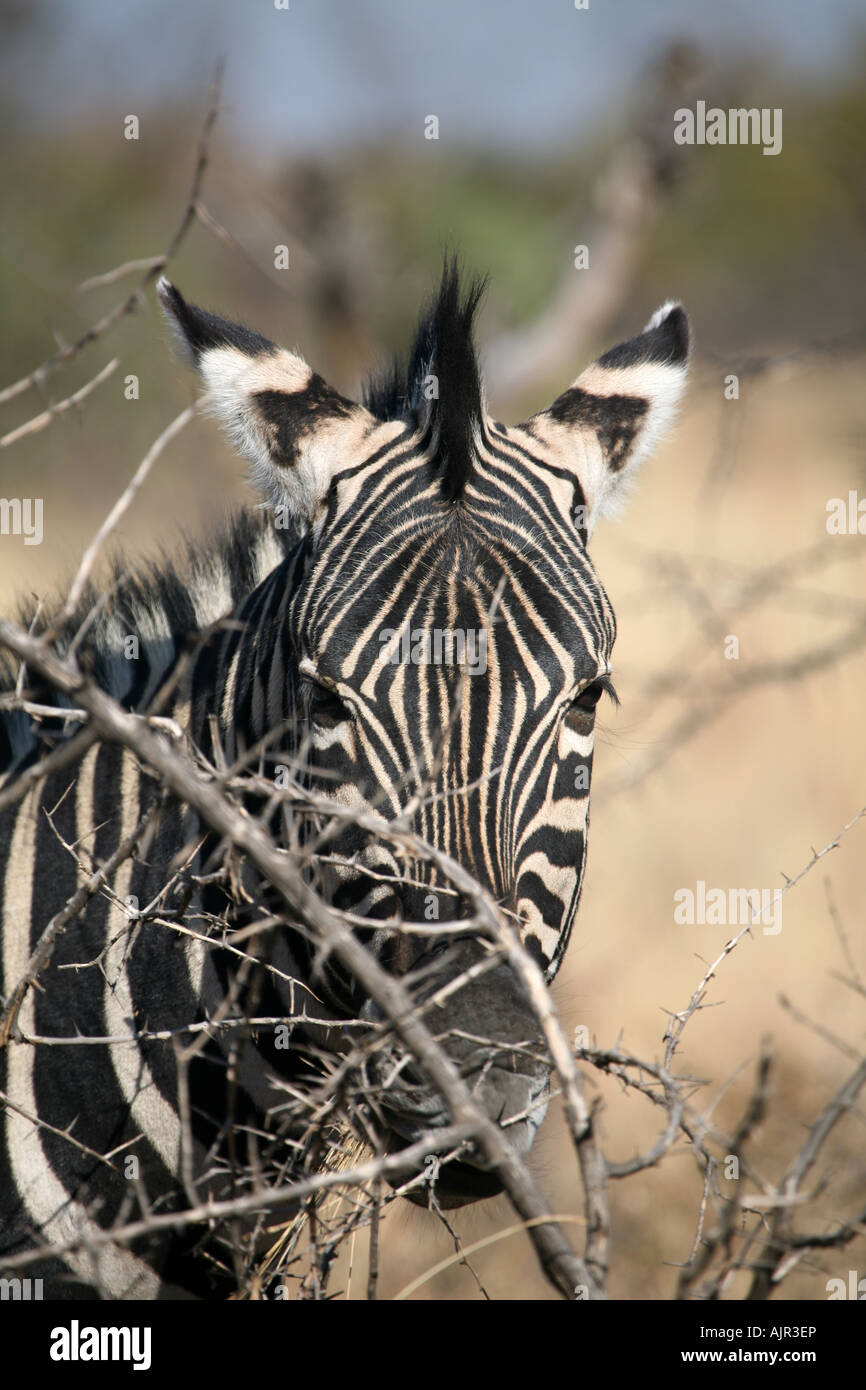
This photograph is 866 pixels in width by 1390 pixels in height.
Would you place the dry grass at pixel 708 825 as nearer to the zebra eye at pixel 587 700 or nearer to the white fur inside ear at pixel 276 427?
the white fur inside ear at pixel 276 427

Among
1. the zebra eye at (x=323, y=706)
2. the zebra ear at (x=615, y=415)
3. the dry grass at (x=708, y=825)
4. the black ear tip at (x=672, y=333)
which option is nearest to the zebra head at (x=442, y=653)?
the zebra eye at (x=323, y=706)

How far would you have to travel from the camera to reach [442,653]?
2.96 m

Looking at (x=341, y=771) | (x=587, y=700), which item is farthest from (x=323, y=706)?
(x=587, y=700)

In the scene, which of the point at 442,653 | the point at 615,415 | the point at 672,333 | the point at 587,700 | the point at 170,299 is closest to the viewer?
the point at 442,653

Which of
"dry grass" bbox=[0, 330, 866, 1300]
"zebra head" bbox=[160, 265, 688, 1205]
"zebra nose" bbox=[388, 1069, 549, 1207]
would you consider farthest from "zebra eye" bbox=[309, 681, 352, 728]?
"zebra nose" bbox=[388, 1069, 549, 1207]

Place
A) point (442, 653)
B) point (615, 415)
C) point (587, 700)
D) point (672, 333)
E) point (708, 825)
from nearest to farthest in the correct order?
point (442, 653) < point (587, 700) < point (615, 415) < point (672, 333) < point (708, 825)

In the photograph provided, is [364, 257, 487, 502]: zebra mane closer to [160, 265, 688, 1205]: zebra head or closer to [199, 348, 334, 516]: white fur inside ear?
[160, 265, 688, 1205]: zebra head

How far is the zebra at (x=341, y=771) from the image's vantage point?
2.81m

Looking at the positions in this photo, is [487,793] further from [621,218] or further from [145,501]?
[145,501]

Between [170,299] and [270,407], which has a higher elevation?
[170,299]

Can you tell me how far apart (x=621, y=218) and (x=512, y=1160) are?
371 inches

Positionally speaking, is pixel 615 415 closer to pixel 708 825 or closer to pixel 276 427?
pixel 276 427

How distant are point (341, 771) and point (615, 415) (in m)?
1.68
